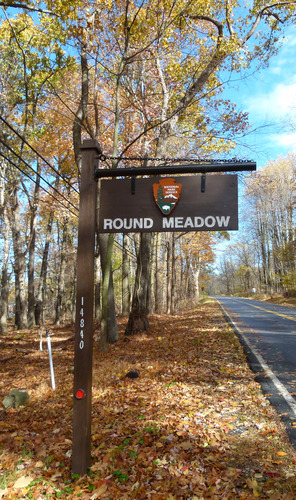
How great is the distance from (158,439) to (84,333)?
170 cm

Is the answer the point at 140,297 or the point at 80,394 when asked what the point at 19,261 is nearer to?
the point at 140,297

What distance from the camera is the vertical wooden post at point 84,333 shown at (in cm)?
338

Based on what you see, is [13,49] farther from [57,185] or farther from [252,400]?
[252,400]

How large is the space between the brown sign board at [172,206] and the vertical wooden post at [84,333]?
204 millimetres

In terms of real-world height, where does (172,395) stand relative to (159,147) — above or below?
below

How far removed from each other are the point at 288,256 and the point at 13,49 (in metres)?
26.2

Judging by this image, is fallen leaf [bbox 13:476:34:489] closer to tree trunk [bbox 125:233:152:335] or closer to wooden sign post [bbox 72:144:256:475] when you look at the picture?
wooden sign post [bbox 72:144:256:475]

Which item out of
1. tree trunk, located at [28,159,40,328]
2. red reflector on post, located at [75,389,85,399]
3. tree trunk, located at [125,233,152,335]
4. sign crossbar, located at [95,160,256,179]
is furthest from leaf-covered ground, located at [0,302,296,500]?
tree trunk, located at [28,159,40,328]

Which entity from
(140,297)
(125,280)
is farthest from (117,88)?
(125,280)

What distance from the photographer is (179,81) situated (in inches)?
486

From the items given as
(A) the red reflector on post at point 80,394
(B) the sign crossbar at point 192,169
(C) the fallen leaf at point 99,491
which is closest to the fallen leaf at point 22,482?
(C) the fallen leaf at point 99,491

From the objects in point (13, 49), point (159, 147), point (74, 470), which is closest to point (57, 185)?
point (13, 49)

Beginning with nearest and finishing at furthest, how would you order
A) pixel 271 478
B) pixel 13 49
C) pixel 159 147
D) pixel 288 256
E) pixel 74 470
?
pixel 271 478 → pixel 74 470 → pixel 159 147 → pixel 13 49 → pixel 288 256

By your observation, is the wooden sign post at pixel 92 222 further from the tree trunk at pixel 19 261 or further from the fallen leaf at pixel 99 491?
the tree trunk at pixel 19 261
